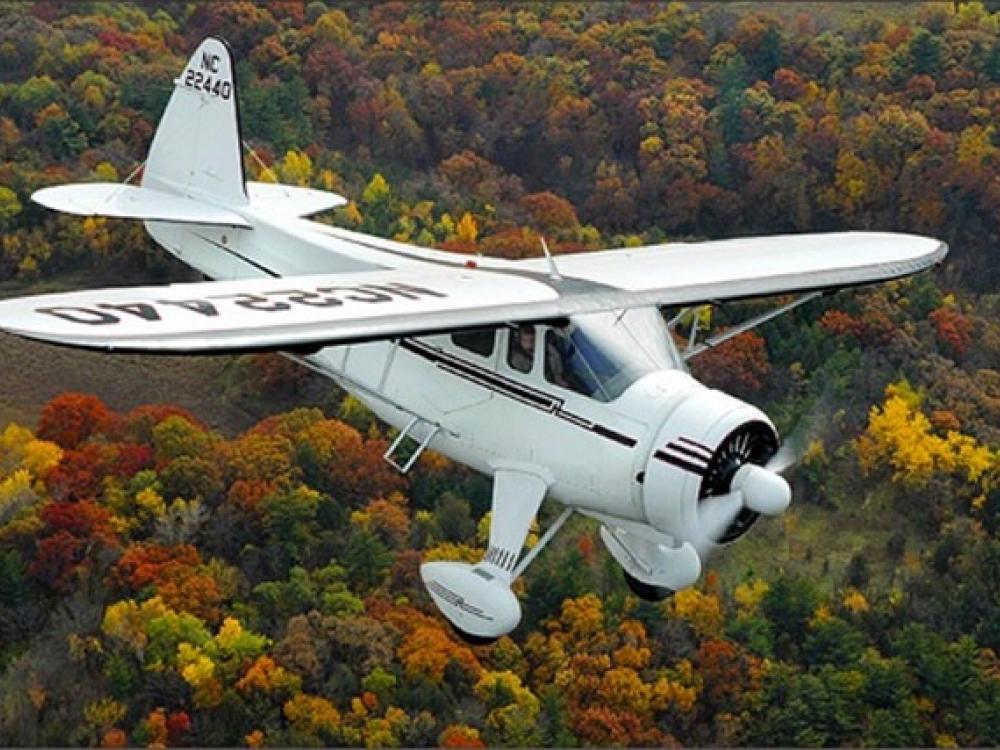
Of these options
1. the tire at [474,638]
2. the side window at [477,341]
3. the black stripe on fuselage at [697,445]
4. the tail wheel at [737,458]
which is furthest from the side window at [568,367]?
the tire at [474,638]

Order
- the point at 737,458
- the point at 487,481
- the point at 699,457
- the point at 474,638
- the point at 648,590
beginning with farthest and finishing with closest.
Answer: the point at 487,481
the point at 648,590
the point at 474,638
the point at 737,458
the point at 699,457

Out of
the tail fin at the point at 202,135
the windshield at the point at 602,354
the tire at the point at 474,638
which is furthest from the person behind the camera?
the tail fin at the point at 202,135

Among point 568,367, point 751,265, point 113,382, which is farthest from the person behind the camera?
point 113,382

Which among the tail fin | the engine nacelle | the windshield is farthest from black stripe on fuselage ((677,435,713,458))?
the tail fin

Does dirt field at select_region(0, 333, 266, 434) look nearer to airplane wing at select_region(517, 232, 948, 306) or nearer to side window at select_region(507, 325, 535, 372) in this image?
airplane wing at select_region(517, 232, 948, 306)

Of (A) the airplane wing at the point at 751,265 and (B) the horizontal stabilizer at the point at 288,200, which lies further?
(B) the horizontal stabilizer at the point at 288,200

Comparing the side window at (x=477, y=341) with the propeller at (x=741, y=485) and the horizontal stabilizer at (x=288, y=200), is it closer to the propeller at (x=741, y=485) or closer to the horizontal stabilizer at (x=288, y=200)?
the propeller at (x=741, y=485)

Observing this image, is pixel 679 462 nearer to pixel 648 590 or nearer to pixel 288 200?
pixel 648 590

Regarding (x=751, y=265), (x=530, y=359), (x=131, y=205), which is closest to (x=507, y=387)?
(x=530, y=359)
